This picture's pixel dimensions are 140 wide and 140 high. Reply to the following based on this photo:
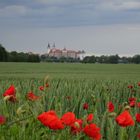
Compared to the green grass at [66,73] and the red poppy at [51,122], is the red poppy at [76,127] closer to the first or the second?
the red poppy at [51,122]

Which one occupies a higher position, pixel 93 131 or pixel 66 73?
pixel 93 131

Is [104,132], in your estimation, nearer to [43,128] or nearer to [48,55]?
[43,128]

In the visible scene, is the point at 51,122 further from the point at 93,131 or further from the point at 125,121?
the point at 125,121

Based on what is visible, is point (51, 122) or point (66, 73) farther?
point (66, 73)

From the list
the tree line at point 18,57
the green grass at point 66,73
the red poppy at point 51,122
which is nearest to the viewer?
the red poppy at point 51,122

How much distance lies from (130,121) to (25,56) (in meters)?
51.1

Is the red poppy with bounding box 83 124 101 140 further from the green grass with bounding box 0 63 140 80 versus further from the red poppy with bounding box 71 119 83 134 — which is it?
the green grass with bounding box 0 63 140 80

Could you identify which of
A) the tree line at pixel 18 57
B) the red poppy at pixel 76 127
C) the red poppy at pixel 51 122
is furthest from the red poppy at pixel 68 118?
the tree line at pixel 18 57

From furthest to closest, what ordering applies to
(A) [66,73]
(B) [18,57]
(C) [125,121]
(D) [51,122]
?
1. (B) [18,57]
2. (A) [66,73]
3. (C) [125,121]
4. (D) [51,122]

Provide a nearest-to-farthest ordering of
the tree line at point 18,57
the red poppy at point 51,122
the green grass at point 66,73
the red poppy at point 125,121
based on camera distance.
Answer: the red poppy at point 51,122 → the red poppy at point 125,121 → the green grass at point 66,73 → the tree line at point 18,57

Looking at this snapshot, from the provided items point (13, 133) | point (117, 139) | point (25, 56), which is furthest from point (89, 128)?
point (25, 56)

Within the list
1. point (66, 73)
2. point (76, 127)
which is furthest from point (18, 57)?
point (76, 127)

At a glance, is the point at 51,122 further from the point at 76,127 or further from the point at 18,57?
the point at 18,57

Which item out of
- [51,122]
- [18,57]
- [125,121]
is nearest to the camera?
[51,122]
